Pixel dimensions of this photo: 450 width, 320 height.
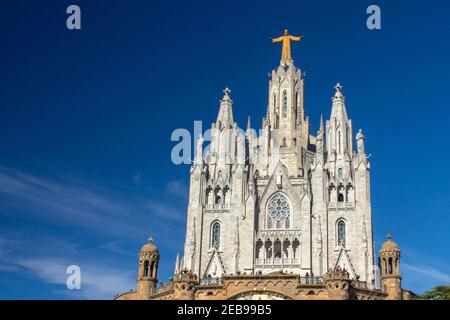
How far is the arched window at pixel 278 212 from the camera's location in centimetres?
7081

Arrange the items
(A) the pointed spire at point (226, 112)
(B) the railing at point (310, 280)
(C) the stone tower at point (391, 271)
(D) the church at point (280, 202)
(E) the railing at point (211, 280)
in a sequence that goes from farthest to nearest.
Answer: (A) the pointed spire at point (226, 112)
(D) the church at point (280, 202)
(C) the stone tower at point (391, 271)
(E) the railing at point (211, 280)
(B) the railing at point (310, 280)

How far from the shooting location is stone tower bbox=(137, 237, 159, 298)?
4906cm

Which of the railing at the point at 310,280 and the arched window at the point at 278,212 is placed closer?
the railing at the point at 310,280

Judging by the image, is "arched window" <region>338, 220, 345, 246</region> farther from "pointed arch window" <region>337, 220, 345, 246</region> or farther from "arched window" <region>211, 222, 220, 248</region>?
"arched window" <region>211, 222, 220, 248</region>

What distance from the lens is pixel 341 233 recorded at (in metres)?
68.8

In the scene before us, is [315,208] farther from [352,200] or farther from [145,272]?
[145,272]

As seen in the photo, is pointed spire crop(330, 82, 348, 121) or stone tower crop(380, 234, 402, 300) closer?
stone tower crop(380, 234, 402, 300)

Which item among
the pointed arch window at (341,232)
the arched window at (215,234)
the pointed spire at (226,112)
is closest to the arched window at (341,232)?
the pointed arch window at (341,232)

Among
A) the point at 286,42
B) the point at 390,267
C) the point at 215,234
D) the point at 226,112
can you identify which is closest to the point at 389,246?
the point at 390,267

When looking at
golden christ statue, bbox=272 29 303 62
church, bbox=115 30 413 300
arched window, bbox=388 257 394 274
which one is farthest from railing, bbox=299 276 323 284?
golden christ statue, bbox=272 29 303 62

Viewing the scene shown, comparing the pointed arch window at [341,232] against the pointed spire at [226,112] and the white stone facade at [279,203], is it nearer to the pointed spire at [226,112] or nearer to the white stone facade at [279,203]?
the white stone facade at [279,203]

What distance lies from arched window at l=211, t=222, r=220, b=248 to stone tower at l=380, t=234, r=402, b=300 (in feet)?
82.4

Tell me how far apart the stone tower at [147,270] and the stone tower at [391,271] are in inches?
659
